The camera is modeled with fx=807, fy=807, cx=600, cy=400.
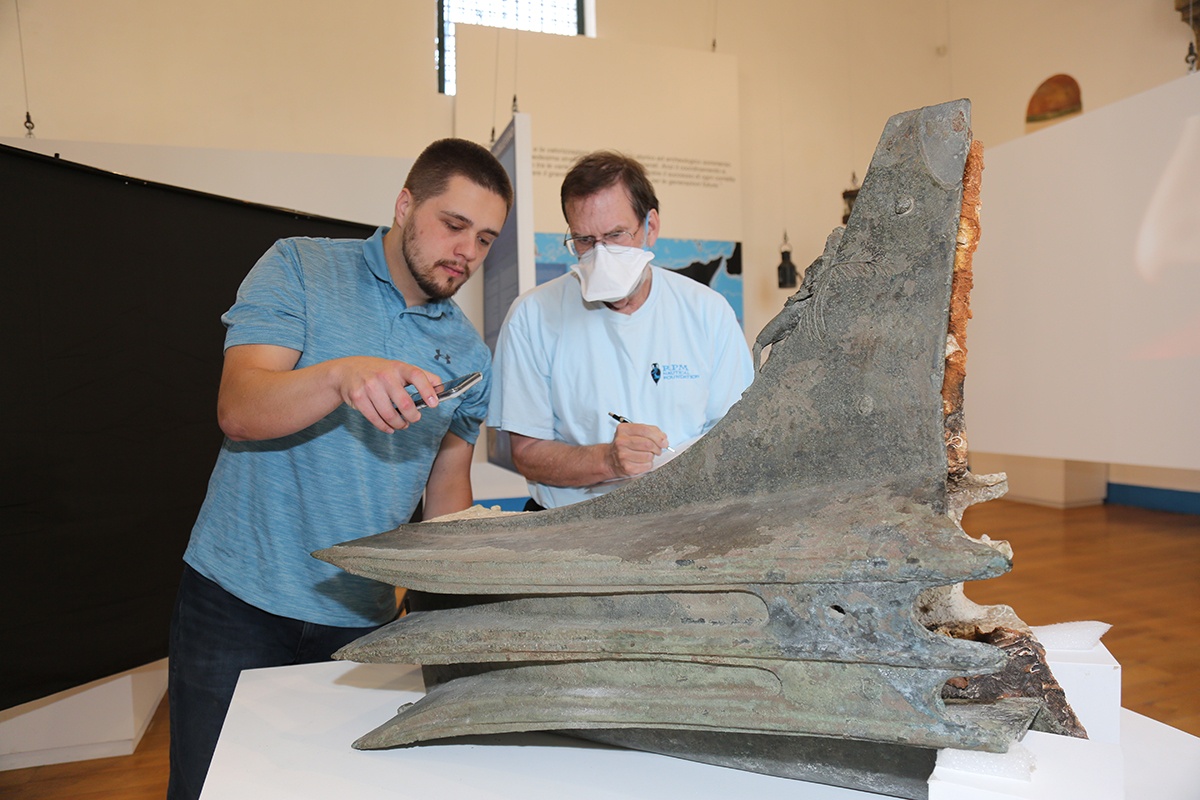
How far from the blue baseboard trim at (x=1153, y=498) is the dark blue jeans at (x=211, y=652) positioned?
7.08 m

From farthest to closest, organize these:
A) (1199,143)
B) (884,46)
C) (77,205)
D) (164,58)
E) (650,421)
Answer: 1. (884,46)
2. (164,58)
3. (1199,143)
4. (77,205)
5. (650,421)

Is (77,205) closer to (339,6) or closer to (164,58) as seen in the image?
(164,58)

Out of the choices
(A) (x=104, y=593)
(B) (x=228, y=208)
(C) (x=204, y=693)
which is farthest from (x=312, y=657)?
(B) (x=228, y=208)

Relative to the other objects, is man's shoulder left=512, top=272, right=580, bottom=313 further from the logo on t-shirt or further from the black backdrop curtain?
the black backdrop curtain

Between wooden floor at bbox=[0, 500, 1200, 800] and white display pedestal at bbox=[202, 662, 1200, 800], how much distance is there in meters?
1.46

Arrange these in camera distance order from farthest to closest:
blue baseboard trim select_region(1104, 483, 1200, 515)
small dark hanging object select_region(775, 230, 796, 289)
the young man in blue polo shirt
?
1. small dark hanging object select_region(775, 230, 796, 289)
2. blue baseboard trim select_region(1104, 483, 1200, 515)
3. the young man in blue polo shirt

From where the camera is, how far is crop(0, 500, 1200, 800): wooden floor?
111 inches

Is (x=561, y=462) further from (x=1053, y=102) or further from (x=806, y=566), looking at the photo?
(x=1053, y=102)

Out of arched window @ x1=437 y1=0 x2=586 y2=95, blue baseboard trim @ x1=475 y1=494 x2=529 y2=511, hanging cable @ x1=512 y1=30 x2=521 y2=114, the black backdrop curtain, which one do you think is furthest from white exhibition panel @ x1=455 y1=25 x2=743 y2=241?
the black backdrop curtain

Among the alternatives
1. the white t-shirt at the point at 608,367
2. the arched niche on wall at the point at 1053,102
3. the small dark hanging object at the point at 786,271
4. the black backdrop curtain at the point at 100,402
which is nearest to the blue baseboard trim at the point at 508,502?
the black backdrop curtain at the point at 100,402

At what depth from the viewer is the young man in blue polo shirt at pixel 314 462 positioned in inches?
60.0

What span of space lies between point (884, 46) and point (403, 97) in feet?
15.8

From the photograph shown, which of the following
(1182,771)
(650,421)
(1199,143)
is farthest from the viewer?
(1199,143)

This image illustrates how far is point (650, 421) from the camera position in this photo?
2.03 metres
